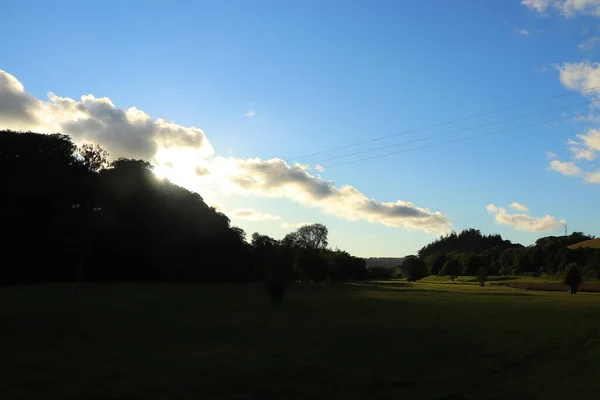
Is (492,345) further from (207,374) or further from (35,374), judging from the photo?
(35,374)

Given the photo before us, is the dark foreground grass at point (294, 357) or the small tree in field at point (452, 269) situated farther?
the small tree in field at point (452, 269)

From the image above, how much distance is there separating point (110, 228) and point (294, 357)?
219 ft

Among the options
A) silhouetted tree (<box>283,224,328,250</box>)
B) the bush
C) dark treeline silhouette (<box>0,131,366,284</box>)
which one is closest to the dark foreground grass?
the bush

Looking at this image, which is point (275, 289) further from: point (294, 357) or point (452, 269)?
point (452, 269)

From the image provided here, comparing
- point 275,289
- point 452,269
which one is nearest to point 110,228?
point 275,289

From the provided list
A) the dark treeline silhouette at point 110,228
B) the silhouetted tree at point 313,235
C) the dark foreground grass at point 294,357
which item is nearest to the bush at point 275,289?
the dark treeline silhouette at point 110,228

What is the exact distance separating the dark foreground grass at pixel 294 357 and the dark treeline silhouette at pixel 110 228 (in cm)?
1591

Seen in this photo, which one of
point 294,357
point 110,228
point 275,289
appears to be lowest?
point 294,357

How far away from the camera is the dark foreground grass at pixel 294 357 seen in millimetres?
12961

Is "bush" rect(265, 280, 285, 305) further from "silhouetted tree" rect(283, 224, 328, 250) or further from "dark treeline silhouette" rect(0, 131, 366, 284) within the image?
"silhouetted tree" rect(283, 224, 328, 250)

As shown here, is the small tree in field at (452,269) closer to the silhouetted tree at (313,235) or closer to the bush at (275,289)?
the silhouetted tree at (313,235)

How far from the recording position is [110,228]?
77.4 m

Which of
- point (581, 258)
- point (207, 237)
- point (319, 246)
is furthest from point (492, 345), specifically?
point (319, 246)

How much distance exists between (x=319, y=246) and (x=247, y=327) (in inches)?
5114
